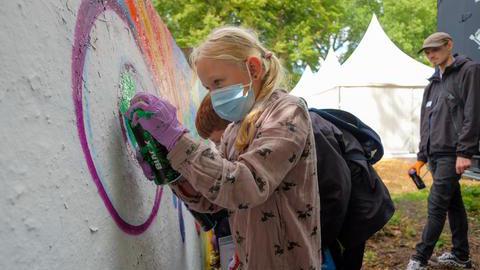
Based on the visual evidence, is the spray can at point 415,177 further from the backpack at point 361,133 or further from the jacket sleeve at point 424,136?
the backpack at point 361,133

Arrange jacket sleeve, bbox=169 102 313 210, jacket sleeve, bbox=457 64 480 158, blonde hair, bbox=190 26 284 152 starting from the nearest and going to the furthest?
jacket sleeve, bbox=169 102 313 210, blonde hair, bbox=190 26 284 152, jacket sleeve, bbox=457 64 480 158

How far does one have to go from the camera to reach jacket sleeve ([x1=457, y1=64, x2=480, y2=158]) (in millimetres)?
3344

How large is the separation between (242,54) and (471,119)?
256 cm

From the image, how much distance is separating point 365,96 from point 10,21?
13980mm

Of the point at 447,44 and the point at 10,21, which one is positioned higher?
the point at 10,21

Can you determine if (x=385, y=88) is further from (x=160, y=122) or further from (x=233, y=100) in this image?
(x=160, y=122)

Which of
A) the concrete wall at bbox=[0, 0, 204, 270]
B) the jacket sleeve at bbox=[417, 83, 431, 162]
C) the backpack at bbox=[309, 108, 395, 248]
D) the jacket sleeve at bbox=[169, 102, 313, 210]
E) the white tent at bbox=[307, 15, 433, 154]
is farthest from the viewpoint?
the white tent at bbox=[307, 15, 433, 154]

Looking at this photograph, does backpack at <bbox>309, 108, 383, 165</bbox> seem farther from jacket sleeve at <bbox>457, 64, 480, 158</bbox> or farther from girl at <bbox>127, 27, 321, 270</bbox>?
jacket sleeve at <bbox>457, 64, 480, 158</bbox>

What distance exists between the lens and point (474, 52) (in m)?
4.41

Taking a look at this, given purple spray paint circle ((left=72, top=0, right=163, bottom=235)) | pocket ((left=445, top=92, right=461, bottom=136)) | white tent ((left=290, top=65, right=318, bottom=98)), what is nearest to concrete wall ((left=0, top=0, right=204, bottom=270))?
purple spray paint circle ((left=72, top=0, right=163, bottom=235))

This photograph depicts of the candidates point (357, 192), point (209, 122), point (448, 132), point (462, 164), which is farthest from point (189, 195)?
point (448, 132)

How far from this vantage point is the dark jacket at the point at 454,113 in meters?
3.37

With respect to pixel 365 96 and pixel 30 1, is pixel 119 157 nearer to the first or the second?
pixel 30 1

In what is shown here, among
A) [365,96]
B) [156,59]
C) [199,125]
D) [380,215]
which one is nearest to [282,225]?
[380,215]
